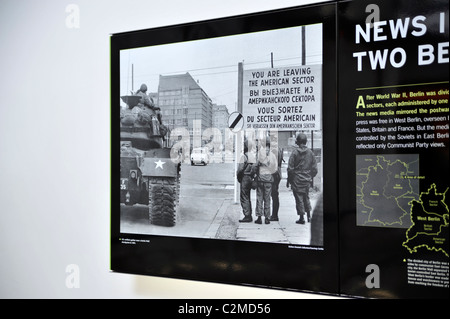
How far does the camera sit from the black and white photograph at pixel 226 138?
171 cm

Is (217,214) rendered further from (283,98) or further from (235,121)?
(283,98)

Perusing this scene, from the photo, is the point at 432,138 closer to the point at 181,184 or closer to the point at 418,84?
the point at 418,84

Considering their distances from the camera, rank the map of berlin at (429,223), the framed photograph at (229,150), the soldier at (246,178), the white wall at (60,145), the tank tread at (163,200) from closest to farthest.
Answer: the map of berlin at (429,223) < the framed photograph at (229,150) < the soldier at (246,178) < the tank tread at (163,200) < the white wall at (60,145)

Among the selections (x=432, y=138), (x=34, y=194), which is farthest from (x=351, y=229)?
(x=34, y=194)

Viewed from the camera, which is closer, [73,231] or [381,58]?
[381,58]

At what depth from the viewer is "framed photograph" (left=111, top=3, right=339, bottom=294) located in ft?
5.52

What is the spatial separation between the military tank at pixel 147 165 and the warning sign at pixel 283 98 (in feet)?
1.43

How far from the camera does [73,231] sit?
231 cm

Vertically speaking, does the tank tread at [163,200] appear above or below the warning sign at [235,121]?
below

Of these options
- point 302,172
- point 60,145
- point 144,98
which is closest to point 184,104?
point 144,98

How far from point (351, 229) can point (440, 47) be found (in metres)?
0.74

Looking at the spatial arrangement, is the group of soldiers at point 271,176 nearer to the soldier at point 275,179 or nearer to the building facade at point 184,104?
the soldier at point 275,179

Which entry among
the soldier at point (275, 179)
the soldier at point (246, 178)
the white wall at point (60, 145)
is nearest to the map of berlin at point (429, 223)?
the soldier at point (275, 179)

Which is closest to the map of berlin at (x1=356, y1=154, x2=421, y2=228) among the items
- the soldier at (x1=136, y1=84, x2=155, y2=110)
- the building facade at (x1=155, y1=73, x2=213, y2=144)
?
the building facade at (x1=155, y1=73, x2=213, y2=144)
